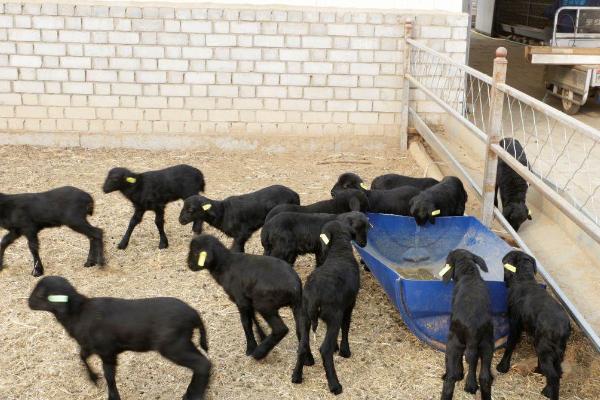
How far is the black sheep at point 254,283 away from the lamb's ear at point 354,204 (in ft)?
5.66

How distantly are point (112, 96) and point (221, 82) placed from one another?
1.75 metres

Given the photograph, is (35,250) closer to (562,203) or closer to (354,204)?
(354,204)

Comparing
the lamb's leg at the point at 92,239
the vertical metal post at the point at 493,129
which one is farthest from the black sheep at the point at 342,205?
the lamb's leg at the point at 92,239

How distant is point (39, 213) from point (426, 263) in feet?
11.9

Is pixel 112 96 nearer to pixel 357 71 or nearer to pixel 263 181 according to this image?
pixel 263 181

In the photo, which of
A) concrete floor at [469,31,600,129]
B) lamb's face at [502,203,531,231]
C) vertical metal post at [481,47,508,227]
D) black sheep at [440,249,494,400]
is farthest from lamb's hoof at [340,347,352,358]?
concrete floor at [469,31,600,129]

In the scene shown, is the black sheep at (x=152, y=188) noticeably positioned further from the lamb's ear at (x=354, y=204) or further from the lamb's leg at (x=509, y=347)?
the lamb's leg at (x=509, y=347)

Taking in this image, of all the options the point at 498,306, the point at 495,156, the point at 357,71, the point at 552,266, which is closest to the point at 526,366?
the point at 498,306

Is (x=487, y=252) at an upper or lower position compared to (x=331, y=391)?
upper

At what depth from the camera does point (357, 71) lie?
444 inches

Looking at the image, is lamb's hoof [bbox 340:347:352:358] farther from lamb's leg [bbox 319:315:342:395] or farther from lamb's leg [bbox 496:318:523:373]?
lamb's leg [bbox 496:318:523:373]

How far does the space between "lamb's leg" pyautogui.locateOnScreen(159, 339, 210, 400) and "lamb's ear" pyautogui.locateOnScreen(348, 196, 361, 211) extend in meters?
2.68

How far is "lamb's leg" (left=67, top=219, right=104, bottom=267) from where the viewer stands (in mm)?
6750

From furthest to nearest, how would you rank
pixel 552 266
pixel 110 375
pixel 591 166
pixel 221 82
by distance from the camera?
pixel 221 82, pixel 591 166, pixel 552 266, pixel 110 375
